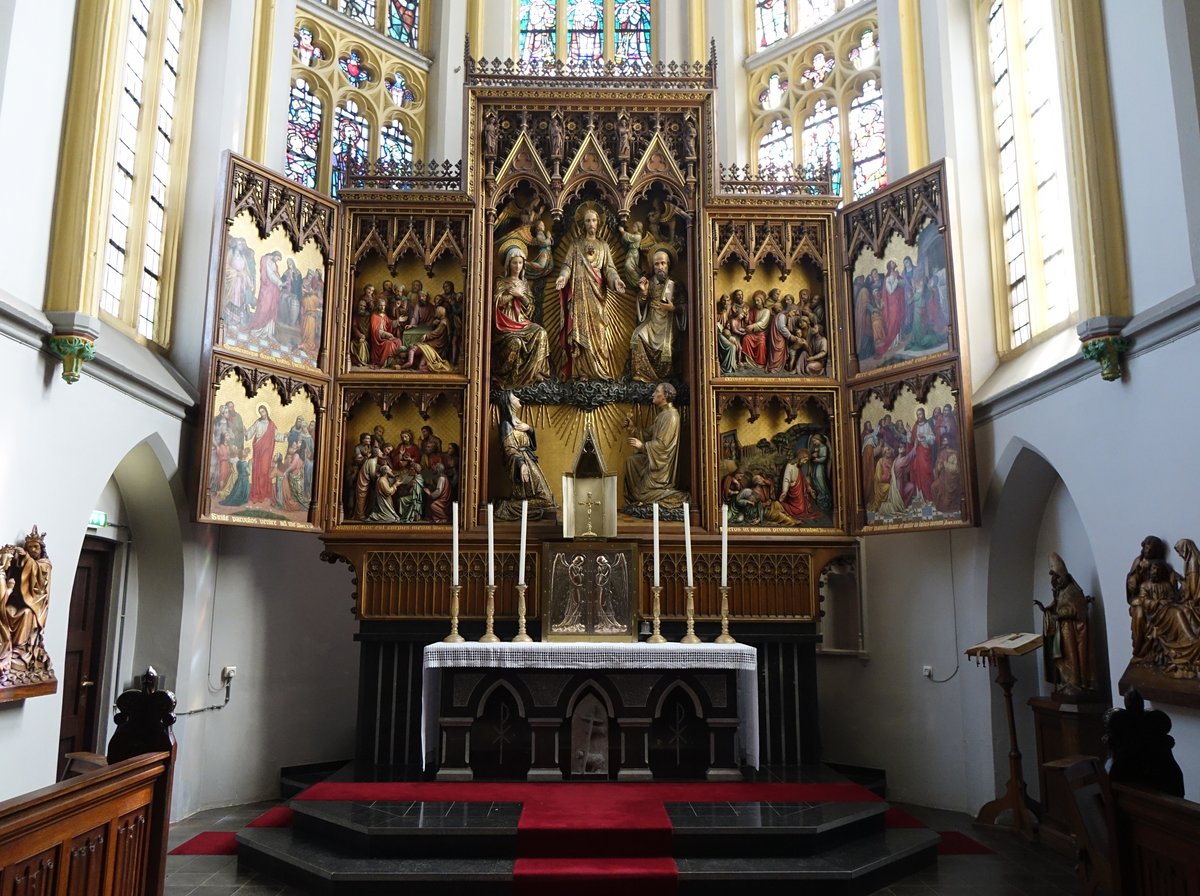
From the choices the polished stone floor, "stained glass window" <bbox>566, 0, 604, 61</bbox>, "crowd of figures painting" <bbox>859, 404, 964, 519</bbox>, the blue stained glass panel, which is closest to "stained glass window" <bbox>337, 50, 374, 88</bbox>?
"stained glass window" <bbox>566, 0, 604, 61</bbox>

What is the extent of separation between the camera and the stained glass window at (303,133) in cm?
1455

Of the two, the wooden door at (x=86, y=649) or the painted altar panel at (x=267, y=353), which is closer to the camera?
the wooden door at (x=86, y=649)

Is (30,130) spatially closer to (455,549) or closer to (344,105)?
(455,549)

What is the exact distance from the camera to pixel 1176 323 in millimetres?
7035

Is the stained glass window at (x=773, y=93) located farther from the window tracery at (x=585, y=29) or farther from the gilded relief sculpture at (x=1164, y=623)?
the gilded relief sculpture at (x=1164, y=623)

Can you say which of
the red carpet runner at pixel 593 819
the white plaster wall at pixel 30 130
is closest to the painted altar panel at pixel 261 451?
the white plaster wall at pixel 30 130

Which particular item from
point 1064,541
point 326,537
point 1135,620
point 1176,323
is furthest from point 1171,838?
point 326,537

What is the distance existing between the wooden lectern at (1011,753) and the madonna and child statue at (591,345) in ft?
11.7

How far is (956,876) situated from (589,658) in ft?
11.8

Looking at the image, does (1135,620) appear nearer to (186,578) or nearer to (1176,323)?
(1176,323)

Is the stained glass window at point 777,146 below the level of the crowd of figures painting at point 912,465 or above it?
above

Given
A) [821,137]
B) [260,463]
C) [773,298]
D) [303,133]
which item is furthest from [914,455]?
[303,133]

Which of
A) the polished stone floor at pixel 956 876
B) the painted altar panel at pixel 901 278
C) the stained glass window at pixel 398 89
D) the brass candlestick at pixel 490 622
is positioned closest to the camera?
the polished stone floor at pixel 956 876

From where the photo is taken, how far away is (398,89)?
51.8 ft
